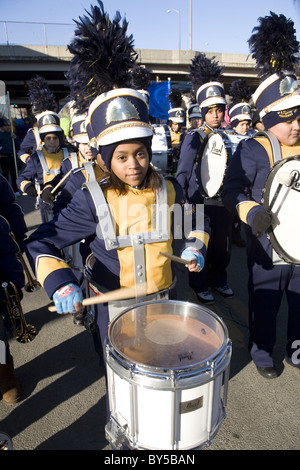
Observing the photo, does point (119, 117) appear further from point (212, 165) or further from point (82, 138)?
point (82, 138)

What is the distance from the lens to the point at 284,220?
226 centimetres

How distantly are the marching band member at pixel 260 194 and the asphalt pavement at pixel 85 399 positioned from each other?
200mm

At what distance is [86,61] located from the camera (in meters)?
2.31

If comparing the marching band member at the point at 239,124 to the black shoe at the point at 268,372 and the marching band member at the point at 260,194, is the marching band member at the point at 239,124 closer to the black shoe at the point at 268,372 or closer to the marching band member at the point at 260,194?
the marching band member at the point at 260,194

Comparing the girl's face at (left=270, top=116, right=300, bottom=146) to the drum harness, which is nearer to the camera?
the drum harness

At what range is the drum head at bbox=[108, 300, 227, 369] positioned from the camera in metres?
1.45

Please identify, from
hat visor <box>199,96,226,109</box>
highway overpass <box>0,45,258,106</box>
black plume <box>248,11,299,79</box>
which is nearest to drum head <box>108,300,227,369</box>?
black plume <box>248,11,299,79</box>

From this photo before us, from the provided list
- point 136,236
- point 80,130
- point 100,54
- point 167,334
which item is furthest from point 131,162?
point 80,130

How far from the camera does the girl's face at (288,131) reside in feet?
8.00

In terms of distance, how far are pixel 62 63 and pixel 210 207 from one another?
90.4 ft

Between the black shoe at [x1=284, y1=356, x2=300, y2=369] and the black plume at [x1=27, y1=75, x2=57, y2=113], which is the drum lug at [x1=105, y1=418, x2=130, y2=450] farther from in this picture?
the black plume at [x1=27, y1=75, x2=57, y2=113]

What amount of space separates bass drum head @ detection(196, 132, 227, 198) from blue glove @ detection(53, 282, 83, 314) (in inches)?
84.3

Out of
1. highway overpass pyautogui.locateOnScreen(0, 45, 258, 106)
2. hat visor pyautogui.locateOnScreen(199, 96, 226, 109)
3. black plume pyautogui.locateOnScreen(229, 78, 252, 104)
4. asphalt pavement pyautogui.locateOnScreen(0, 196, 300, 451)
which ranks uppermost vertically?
highway overpass pyautogui.locateOnScreen(0, 45, 258, 106)

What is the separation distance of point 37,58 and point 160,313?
2957 cm
